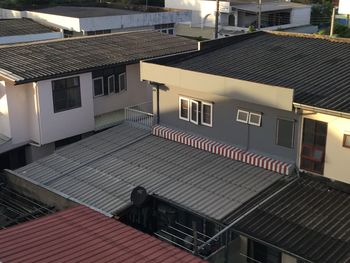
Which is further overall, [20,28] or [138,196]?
[20,28]

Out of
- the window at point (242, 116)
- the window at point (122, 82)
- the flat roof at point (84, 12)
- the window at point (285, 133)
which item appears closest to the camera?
the window at point (285, 133)

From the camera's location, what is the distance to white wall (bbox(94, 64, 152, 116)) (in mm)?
24719

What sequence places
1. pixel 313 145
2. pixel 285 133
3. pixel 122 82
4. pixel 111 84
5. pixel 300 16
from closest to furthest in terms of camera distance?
pixel 313 145
pixel 285 133
pixel 111 84
pixel 122 82
pixel 300 16

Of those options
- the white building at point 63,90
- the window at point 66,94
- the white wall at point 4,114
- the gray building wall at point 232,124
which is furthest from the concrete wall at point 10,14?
the gray building wall at point 232,124

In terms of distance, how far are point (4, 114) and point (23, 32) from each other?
15.4m

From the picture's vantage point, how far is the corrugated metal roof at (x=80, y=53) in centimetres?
2144

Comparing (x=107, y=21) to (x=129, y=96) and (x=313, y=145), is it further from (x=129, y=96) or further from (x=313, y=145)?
(x=313, y=145)

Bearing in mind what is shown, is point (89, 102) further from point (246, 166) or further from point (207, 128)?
point (246, 166)

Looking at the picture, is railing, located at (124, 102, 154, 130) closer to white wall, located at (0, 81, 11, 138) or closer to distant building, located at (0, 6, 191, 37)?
white wall, located at (0, 81, 11, 138)

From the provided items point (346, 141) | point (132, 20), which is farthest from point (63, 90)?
point (132, 20)

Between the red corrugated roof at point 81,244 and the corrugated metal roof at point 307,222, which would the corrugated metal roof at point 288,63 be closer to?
the corrugated metal roof at point 307,222

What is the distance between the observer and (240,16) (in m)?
67.7

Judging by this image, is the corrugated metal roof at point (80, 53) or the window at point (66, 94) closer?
the corrugated metal roof at point (80, 53)

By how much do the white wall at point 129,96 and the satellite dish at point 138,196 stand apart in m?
8.24
